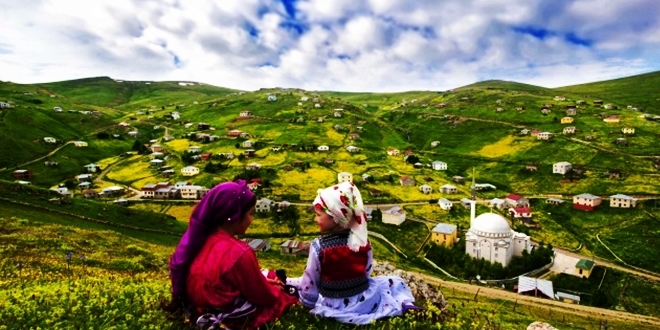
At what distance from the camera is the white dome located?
60.9 metres

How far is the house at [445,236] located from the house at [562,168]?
52.9m

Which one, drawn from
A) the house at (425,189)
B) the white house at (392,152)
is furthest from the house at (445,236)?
the white house at (392,152)

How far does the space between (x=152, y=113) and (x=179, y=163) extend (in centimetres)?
9933

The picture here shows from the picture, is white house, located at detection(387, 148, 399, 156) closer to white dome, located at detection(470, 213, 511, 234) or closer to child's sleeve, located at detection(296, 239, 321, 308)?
white dome, located at detection(470, 213, 511, 234)

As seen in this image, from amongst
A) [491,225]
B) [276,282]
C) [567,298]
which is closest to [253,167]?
[491,225]

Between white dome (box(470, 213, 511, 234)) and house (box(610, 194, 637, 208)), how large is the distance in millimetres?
36758

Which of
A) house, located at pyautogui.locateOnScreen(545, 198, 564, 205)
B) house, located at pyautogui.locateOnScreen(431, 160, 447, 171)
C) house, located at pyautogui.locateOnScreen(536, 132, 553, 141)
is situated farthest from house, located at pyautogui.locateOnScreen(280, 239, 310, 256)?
house, located at pyautogui.locateOnScreen(536, 132, 553, 141)

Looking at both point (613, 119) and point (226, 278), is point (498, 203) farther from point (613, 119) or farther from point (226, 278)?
point (226, 278)

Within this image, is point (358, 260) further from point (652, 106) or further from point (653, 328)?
point (652, 106)

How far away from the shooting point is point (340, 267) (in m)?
8.90

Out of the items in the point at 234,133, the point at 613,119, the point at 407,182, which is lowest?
the point at 407,182

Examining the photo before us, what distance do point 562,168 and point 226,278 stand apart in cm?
11416

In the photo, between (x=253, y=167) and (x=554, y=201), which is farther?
(x=253, y=167)

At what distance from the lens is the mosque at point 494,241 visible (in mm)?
60750
